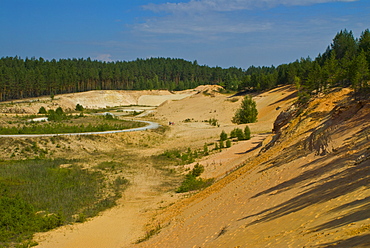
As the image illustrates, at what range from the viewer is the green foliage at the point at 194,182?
27475mm

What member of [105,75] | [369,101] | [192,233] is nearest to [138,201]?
[192,233]

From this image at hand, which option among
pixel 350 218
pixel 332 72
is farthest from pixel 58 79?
pixel 350 218

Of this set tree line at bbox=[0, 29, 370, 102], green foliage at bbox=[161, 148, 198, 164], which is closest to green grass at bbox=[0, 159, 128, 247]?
green foliage at bbox=[161, 148, 198, 164]

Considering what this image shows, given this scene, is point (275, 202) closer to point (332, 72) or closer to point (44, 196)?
point (44, 196)

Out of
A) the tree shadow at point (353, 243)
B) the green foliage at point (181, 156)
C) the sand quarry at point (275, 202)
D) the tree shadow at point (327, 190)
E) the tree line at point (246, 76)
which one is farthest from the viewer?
the tree line at point (246, 76)

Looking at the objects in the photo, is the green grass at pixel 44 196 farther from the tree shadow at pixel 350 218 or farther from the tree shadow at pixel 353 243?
the tree shadow at pixel 353 243

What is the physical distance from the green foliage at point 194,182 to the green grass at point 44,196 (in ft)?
16.4

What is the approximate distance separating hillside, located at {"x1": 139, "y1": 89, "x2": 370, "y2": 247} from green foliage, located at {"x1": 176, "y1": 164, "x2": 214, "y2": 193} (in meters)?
4.40

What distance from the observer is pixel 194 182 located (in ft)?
96.4

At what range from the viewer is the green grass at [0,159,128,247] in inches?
771

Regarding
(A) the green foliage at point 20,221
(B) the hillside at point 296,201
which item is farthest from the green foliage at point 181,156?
(A) the green foliage at point 20,221

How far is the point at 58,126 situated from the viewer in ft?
196

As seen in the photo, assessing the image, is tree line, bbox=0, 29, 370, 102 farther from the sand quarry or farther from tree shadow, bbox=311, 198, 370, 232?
tree shadow, bbox=311, 198, 370, 232

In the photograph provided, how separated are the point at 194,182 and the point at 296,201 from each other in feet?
55.7
